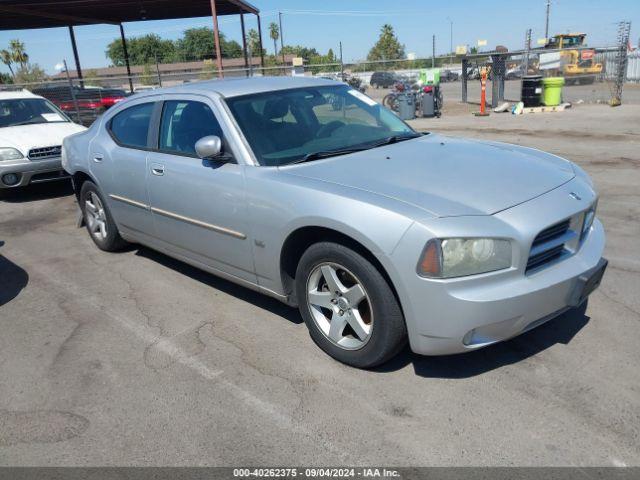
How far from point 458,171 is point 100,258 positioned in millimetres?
3951

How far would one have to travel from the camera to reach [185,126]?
13.7 feet

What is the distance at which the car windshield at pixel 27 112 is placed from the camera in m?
9.05

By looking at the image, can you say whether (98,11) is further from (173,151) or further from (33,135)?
(173,151)

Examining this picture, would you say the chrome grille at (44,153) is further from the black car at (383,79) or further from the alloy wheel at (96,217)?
the black car at (383,79)

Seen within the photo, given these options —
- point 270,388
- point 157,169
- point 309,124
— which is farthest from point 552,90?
point 270,388

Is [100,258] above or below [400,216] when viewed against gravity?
below

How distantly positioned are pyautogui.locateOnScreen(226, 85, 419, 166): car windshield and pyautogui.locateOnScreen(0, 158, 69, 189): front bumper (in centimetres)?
557

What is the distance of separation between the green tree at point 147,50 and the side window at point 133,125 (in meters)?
103

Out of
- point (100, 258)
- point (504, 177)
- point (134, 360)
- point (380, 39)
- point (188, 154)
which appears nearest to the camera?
point (504, 177)

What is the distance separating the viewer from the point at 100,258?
18.4 ft

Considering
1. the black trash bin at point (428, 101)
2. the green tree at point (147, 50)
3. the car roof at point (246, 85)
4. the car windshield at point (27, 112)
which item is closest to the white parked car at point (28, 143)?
the car windshield at point (27, 112)

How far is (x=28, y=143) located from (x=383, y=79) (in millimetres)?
36210

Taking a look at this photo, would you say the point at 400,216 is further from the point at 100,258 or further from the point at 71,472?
the point at 100,258

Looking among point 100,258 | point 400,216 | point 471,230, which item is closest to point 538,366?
point 471,230
